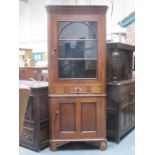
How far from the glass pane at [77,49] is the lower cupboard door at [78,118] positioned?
53cm

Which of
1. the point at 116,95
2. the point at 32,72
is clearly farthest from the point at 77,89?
the point at 32,72

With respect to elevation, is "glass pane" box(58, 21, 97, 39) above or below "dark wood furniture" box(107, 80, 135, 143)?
above

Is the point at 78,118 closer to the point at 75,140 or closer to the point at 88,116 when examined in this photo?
the point at 88,116

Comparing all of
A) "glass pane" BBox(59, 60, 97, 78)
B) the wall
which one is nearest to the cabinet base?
"glass pane" BBox(59, 60, 97, 78)

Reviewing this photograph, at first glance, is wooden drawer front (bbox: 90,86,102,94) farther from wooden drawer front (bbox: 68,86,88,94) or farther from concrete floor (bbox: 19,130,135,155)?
concrete floor (bbox: 19,130,135,155)

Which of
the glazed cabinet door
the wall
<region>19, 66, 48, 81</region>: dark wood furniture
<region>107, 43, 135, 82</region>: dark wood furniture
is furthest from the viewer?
<region>19, 66, 48, 81</region>: dark wood furniture

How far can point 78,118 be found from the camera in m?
2.74

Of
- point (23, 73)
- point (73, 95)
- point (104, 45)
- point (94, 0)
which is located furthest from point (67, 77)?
point (94, 0)

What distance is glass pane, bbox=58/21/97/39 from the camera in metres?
2.70

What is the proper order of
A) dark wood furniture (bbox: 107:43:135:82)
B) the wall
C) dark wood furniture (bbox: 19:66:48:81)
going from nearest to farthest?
dark wood furniture (bbox: 107:43:135:82) < the wall < dark wood furniture (bbox: 19:66:48:81)

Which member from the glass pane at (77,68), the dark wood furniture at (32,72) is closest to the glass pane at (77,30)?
the glass pane at (77,68)

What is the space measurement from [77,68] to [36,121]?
81 cm

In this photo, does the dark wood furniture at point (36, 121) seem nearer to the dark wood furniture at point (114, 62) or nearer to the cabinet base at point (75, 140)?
the cabinet base at point (75, 140)

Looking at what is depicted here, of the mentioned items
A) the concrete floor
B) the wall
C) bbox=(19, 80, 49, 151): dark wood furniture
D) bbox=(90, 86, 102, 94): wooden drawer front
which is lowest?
the concrete floor
